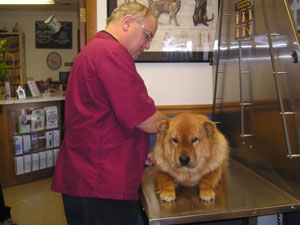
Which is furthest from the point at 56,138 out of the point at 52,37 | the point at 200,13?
the point at 52,37

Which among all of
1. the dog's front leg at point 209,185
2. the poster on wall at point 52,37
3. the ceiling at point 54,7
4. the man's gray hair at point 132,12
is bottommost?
the dog's front leg at point 209,185

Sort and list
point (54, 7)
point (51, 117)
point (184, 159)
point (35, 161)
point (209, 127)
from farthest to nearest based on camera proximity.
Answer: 1. point (54, 7)
2. point (51, 117)
3. point (35, 161)
4. point (209, 127)
5. point (184, 159)

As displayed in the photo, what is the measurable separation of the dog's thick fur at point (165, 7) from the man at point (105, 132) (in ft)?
3.20

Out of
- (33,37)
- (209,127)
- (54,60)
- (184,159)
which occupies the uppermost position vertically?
(33,37)

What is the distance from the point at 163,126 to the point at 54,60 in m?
8.09

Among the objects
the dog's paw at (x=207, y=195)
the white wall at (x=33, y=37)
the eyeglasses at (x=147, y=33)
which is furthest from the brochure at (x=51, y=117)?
the white wall at (x=33, y=37)

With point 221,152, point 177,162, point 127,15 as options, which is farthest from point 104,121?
point 221,152

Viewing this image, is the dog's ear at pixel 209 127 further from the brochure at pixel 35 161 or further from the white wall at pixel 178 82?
the brochure at pixel 35 161

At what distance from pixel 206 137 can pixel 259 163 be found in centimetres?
43

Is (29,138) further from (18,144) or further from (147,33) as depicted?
(147,33)

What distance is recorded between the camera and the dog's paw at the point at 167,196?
1.49 m

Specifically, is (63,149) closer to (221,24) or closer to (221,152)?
(221,152)

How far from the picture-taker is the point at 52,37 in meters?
8.85

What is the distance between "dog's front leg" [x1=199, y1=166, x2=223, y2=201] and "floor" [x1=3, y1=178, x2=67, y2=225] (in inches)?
92.3
